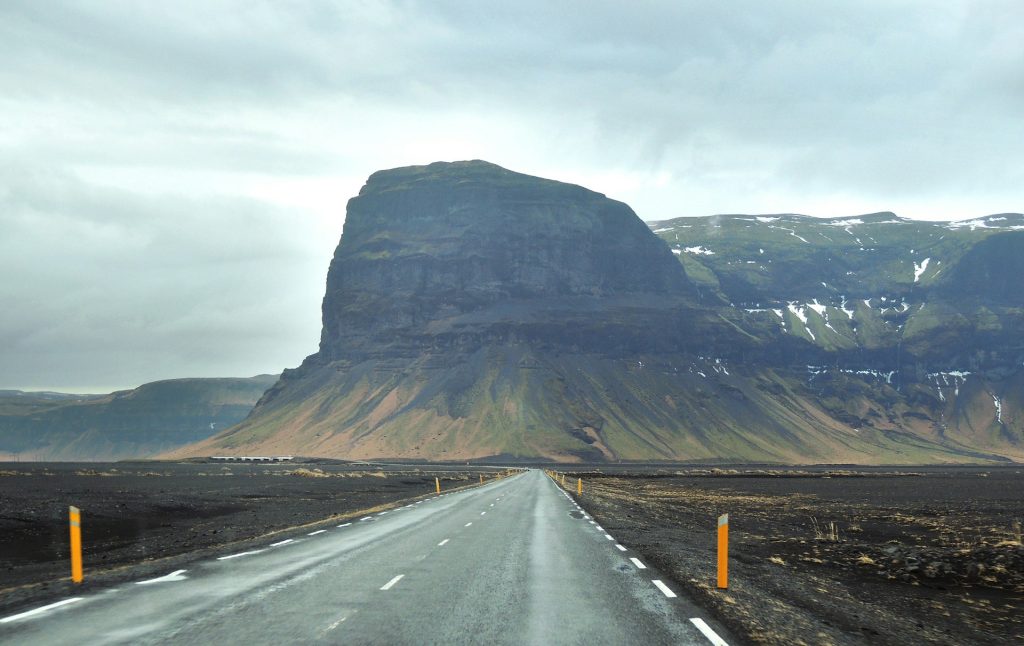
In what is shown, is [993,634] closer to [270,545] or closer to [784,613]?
[784,613]

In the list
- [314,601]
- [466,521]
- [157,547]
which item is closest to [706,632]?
[314,601]

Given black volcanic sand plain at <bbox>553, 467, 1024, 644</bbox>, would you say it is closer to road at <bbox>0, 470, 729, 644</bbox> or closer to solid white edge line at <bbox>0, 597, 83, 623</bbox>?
road at <bbox>0, 470, 729, 644</bbox>

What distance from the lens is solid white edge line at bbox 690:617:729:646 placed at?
9.90 metres

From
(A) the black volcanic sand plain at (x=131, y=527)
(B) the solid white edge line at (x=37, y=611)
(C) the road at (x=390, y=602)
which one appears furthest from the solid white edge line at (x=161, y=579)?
(B) the solid white edge line at (x=37, y=611)

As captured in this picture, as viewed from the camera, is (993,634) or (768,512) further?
(768,512)

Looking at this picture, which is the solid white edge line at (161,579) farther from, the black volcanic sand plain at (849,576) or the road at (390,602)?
the black volcanic sand plain at (849,576)

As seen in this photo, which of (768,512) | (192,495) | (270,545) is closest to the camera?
(270,545)

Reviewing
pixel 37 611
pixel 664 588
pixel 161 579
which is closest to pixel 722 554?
pixel 664 588

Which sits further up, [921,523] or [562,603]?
[562,603]

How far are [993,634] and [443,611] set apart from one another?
7673mm

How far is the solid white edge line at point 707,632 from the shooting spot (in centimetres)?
990

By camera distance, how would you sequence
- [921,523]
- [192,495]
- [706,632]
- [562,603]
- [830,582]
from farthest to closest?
1. [192,495]
2. [921,523]
3. [830,582]
4. [562,603]
5. [706,632]

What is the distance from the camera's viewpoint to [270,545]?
21766 mm

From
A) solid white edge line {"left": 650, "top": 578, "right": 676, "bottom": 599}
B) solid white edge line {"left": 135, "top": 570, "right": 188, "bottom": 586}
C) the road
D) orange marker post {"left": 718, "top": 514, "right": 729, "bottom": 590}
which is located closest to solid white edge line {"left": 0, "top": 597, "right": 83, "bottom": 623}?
the road
